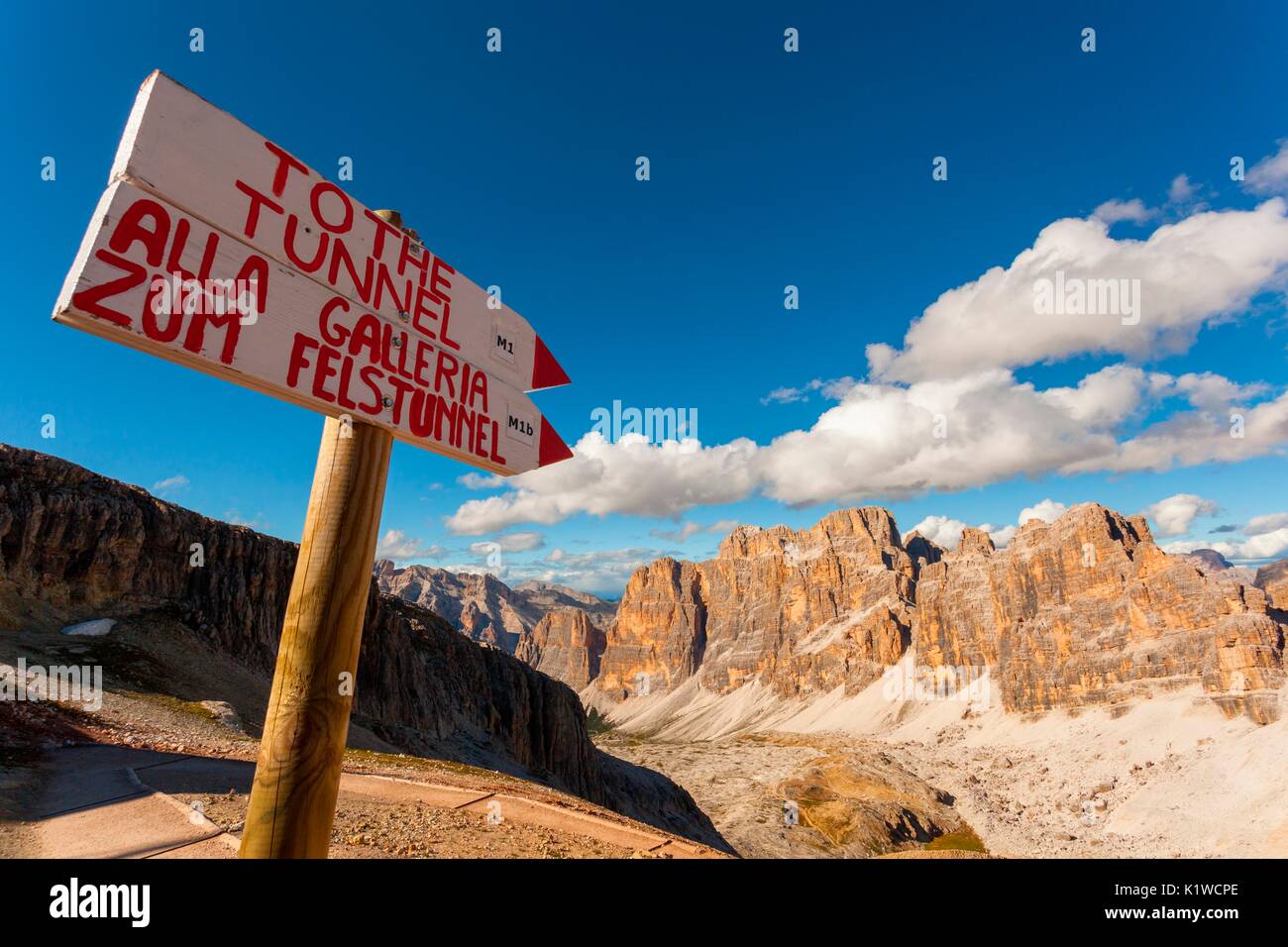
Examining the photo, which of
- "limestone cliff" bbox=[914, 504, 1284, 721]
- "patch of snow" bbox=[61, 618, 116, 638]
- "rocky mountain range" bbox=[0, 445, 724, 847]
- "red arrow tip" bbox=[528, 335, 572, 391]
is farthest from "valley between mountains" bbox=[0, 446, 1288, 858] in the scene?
"red arrow tip" bbox=[528, 335, 572, 391]

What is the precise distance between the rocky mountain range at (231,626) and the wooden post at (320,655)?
103 ft

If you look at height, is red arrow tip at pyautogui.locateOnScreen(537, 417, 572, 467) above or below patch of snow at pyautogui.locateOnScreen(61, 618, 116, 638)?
above

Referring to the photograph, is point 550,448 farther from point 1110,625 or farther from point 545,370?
point 1110,625

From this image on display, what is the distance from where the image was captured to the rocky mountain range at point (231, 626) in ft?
117

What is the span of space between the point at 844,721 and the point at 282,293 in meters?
224

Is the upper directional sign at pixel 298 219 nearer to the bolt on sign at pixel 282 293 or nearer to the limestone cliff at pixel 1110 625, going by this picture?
the bolt on sign at pixel 282 293

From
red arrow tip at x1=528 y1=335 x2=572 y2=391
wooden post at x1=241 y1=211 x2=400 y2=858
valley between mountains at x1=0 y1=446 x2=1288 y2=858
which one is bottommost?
valley between mountains at x1=0 y1=446 x2=1288 y2=858

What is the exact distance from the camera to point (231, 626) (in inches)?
1764

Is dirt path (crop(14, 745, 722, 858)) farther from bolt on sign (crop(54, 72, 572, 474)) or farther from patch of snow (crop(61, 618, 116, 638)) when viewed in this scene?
patch of snow (crop(61, 618, 116, 638))

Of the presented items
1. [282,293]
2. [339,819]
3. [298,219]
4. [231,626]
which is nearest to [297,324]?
[282,293]

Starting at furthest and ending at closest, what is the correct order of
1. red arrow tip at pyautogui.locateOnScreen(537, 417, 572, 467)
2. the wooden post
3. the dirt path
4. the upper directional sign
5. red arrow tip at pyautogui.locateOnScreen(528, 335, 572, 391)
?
the dirt path
red arrow tip at pyautogui.locateOnScreen(528, 335, 572, 391)
red arrow tip at pyautogui.locateOnScreen(537, 417, 572, 467)
the wooden post
the upper directional sign

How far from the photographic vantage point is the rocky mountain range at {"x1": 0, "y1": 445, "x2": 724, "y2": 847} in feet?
117

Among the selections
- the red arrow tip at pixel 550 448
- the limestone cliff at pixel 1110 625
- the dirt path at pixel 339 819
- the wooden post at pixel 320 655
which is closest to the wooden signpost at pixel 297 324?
the wooden post at pixel 320 655
